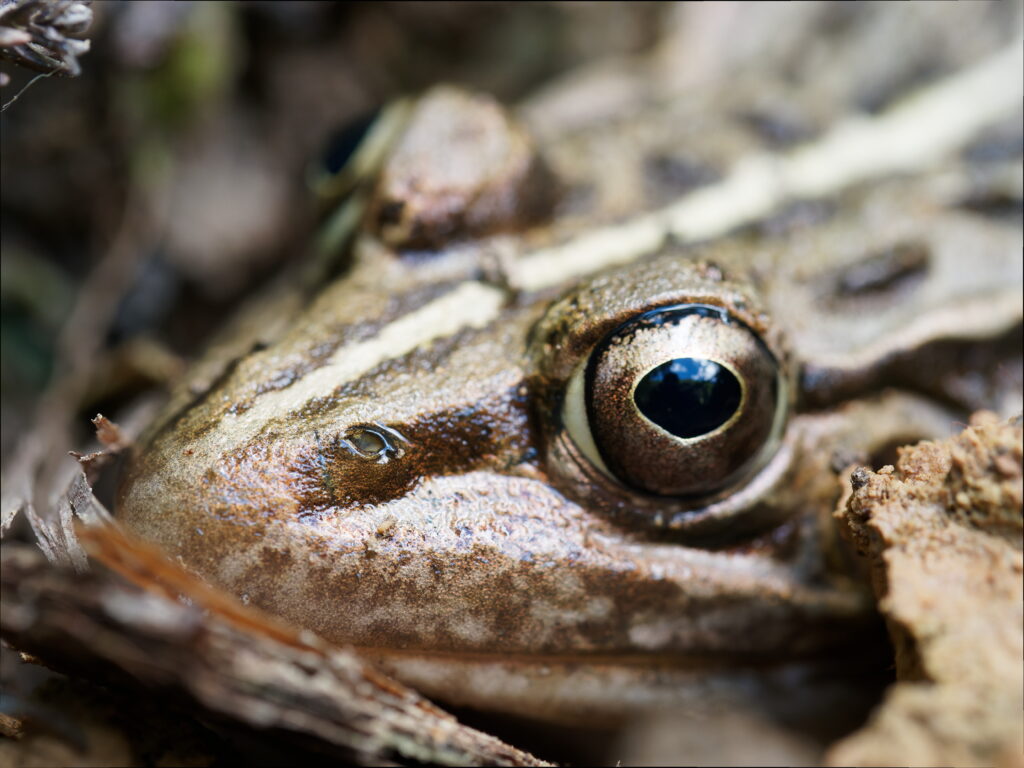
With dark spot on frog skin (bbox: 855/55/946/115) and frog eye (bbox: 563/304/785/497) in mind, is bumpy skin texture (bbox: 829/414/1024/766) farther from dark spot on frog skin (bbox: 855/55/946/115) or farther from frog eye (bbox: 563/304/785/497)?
dark spot on frog skin (bbox: 855/55/946/115)

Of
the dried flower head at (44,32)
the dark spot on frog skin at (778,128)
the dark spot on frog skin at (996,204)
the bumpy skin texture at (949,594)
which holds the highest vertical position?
the dark spot on frog skin at (778,128)

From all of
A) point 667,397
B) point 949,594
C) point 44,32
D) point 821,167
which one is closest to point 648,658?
point 667,397

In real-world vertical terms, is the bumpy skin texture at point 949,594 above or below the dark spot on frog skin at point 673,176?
below

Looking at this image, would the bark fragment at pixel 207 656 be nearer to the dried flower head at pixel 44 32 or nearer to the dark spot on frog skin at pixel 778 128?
the dried flower head at pixel 44 32

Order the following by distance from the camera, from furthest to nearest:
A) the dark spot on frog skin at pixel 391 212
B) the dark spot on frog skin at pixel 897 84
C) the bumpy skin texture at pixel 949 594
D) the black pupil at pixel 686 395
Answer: the dark spot on frog skin at pixel 897 84, the dark spot on frog skin at pixel 391 212, the black pupil at pixel 686 395, the bumpy skin texture at pixel 949 594

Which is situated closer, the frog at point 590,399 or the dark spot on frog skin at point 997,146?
the frog at point 590,399

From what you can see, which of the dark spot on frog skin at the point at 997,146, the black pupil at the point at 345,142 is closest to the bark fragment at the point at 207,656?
the black pupil at the point at 345,142

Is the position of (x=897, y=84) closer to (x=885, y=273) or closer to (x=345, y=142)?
(x=885, y=273)

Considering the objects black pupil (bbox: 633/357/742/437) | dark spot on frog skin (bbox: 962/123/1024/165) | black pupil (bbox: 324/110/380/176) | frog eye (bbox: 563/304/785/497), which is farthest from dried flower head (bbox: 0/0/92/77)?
dark spot on frog skin (bbox: 962/123/1024/165)
